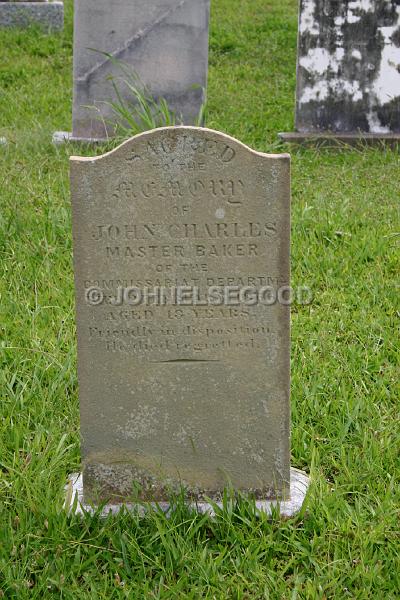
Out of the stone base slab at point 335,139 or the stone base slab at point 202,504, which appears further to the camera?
the stone base slab at point 335,139

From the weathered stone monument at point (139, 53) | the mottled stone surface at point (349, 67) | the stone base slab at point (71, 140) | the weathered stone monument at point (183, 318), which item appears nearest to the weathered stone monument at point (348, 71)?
the mottled stone surface at point (349, 67)

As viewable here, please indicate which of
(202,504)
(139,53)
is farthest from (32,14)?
(202,504)

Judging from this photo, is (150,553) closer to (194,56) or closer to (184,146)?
(184,146)

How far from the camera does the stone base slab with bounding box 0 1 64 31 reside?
992cm

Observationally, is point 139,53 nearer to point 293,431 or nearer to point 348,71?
point 348,71

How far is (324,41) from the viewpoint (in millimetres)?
6719

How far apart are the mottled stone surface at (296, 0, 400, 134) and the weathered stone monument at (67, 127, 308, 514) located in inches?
180

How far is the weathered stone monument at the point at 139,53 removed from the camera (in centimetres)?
602

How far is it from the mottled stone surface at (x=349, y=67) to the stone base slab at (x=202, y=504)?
15.2 ft

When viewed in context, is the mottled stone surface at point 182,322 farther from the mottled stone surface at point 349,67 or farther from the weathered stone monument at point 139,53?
the mottled stone surface at point 349,67

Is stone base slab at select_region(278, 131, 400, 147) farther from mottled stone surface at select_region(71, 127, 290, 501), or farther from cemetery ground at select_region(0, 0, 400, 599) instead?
mottled stone surface at select_region(71, 127, 290, 501)

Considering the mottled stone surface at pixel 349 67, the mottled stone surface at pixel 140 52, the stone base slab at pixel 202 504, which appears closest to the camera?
the stone base slab at pixel 202 504

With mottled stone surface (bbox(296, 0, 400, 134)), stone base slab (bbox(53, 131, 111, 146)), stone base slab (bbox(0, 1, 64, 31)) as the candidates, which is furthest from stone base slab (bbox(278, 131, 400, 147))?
stone base slab (bbox(0, 1, 64, 31))

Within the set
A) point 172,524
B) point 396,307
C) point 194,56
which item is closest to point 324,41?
point 194,56
